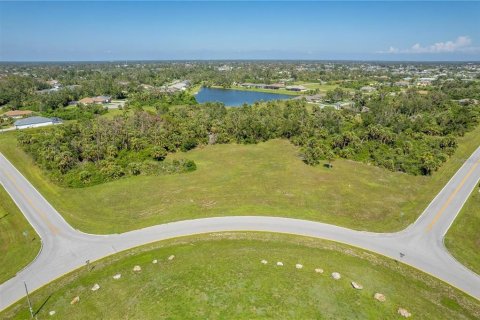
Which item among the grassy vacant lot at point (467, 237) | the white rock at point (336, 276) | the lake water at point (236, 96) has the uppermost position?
the lake water at point (236, 96)

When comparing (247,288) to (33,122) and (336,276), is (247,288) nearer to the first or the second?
(336,276)

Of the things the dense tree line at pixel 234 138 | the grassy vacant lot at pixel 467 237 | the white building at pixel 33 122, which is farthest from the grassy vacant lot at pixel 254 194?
the white building at pixel 33 122

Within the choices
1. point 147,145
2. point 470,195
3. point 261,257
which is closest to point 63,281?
point 261,257

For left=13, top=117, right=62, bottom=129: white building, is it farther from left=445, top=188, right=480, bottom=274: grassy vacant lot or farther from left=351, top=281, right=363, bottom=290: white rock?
left=445, top=188, right=480, bottom=274: grassy vacant lot

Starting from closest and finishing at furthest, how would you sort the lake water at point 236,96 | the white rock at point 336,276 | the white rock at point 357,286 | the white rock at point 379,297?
1. the white rock at point 379,297
2. the white rock at point 357,286
3. the white rock at point 336,276
4. the lake water at point 236,96

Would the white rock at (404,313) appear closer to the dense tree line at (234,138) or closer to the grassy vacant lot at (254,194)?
the grassy vacant lot at (254,194)

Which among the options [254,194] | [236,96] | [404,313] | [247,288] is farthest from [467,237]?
[236,96]

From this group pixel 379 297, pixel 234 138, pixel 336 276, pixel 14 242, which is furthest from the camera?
pixel 234 138
